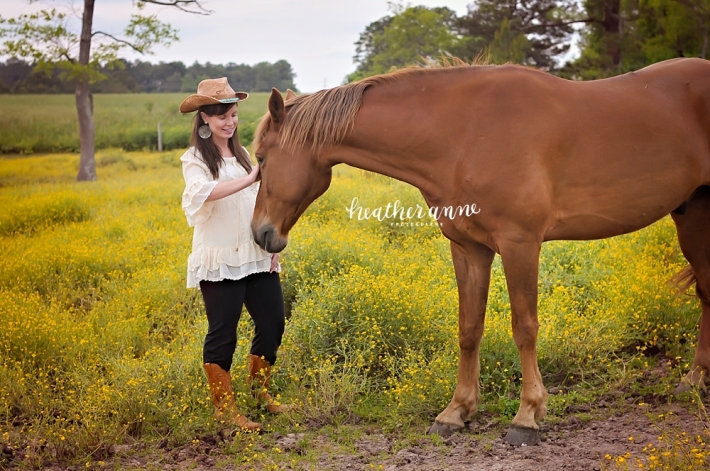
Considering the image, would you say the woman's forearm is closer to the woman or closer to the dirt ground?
the woman

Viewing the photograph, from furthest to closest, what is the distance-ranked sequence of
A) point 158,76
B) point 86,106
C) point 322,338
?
point 158,76, point 86,106, point 322,338

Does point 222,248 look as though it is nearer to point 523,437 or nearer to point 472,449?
point 472,449

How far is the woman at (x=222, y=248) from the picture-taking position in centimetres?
341

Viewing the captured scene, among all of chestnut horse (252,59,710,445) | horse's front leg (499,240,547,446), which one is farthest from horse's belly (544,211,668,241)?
horse's front leg (499,240,547,446)

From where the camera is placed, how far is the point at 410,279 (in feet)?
16.2

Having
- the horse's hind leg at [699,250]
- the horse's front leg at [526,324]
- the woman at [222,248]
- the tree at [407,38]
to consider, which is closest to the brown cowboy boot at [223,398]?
the woman at [222,248]

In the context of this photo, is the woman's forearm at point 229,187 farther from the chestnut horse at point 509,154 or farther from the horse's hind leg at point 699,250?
the horse's hind leg at point 699,250

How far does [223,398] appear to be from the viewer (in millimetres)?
3465

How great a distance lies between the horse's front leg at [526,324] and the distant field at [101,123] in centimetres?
783

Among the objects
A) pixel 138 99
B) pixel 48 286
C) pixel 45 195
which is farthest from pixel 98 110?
pixel 48 286

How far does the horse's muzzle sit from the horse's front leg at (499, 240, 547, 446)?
3.63 feet

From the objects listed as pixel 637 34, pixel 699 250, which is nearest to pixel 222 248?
pixel 699 250

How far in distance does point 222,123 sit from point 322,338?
155cm

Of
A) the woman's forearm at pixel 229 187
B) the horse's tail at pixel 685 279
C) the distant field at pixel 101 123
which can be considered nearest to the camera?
the woman's forearm at pixel 229 187
